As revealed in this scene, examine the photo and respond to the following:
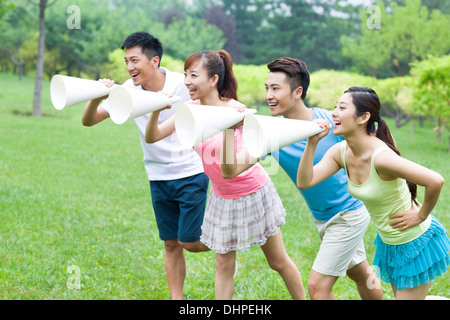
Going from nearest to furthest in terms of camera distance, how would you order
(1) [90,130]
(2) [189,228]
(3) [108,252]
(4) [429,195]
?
1. (4) [429,195]
2. (2) [189,228]
3. (3) [108,252]
4. (1) [90,130]

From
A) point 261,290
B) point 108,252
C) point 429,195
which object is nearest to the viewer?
point 429,195

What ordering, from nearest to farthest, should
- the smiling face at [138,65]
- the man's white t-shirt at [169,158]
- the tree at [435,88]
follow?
the smiling face at [138,65] → the man's white t-shirt at [169,158] → the tree at [435,88]

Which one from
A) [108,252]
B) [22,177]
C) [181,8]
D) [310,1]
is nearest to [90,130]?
[22,177]

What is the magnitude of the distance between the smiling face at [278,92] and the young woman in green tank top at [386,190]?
325mm

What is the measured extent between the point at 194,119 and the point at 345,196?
168 cm

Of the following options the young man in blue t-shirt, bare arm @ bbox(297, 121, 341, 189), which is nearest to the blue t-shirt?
the young man in blue t-shirt

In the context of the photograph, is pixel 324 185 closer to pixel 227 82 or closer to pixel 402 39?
pixel 227 82

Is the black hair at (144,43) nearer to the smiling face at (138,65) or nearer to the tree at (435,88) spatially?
the smiling face at (138,65)

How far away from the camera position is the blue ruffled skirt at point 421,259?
2971 mm

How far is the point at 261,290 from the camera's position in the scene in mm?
4695

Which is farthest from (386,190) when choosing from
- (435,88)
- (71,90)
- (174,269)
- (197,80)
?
(435,88)

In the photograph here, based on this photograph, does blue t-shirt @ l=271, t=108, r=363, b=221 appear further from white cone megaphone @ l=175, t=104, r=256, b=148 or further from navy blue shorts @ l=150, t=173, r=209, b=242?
white cone megaphone @ l=175, t=104, r=256, b=148

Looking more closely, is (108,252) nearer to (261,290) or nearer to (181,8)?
(261,290)

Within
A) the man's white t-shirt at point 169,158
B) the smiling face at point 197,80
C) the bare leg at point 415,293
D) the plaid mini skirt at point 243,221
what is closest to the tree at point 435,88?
the man's white t-shirt at point 169,158
